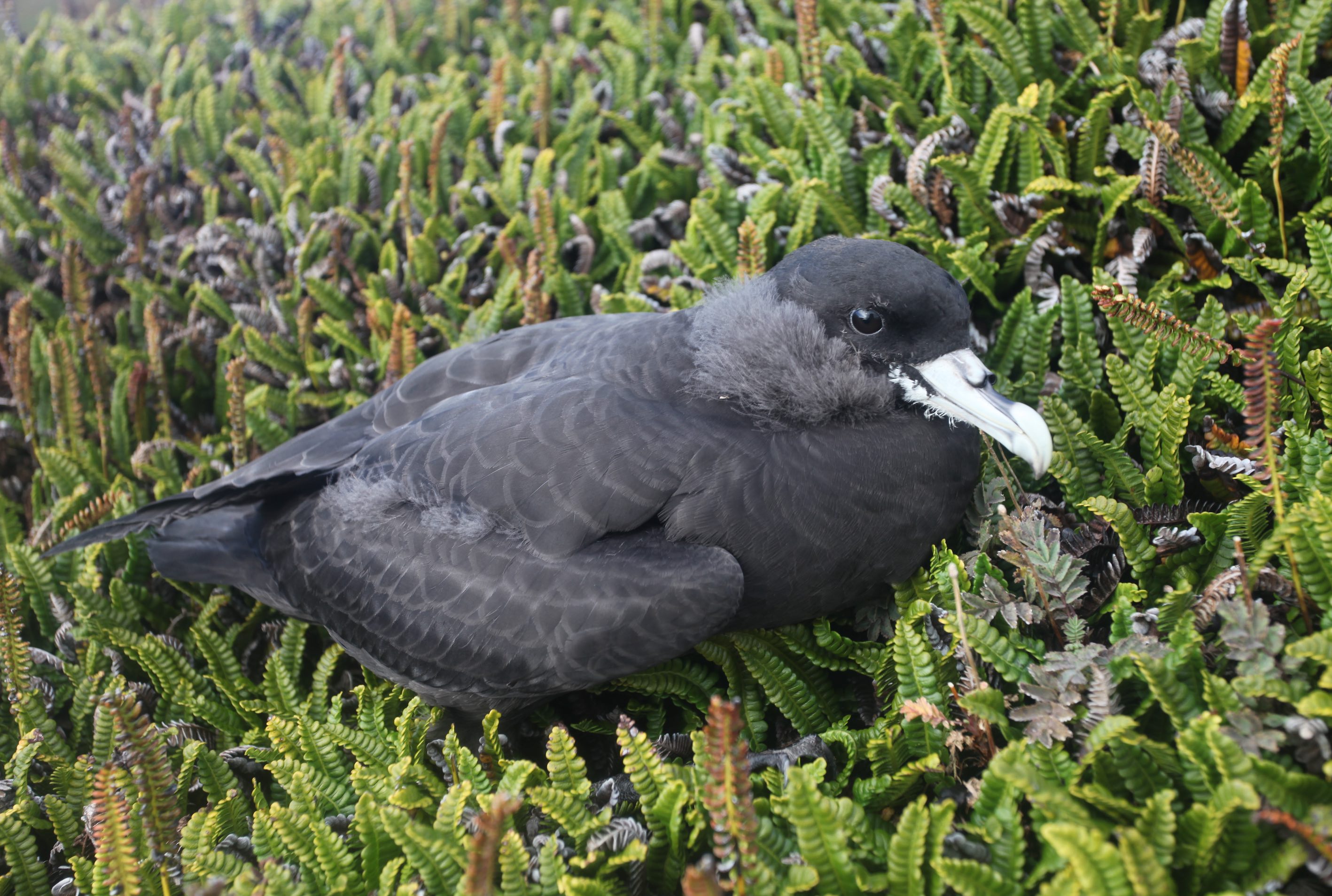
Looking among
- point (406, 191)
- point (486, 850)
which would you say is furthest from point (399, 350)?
point (486, 850)

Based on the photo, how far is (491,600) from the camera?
2707 mm

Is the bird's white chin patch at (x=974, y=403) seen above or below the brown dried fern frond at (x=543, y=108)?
below

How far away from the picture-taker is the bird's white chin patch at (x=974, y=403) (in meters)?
2.42

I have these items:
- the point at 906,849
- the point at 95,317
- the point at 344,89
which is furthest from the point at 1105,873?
the point at 344,89

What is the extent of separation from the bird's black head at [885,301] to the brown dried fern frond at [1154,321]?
37cm

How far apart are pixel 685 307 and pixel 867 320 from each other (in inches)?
48.1

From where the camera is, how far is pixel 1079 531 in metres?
2.74

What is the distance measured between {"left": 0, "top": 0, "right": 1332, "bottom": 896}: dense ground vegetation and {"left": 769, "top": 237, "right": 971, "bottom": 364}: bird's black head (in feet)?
1.46

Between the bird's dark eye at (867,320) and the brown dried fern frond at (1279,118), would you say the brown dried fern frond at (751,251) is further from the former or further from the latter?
the brown dried fern frond at (1279,118)

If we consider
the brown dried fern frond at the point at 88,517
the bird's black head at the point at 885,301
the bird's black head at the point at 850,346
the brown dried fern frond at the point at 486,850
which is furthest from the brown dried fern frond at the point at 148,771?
the bird's black head at the point at 885,301

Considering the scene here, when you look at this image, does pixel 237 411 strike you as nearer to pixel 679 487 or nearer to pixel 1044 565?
pixel 679 487

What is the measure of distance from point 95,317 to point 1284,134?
5.33 metres

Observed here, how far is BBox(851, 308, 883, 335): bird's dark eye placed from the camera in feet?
8.68

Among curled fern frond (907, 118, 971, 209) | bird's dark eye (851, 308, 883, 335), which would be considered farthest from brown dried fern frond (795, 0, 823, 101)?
bird's dark eye (851, 308, 883, 335)
